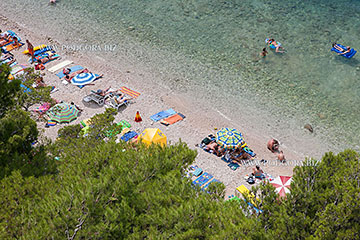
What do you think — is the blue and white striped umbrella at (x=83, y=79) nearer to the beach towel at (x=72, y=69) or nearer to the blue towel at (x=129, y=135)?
the beach towel at (x=72, y=69)

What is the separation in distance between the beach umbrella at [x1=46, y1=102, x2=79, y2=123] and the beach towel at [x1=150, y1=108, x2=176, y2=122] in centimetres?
590

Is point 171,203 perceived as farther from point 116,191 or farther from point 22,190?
point 22,190

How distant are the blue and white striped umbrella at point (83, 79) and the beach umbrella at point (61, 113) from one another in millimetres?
4264

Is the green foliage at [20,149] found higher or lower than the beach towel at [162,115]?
higher

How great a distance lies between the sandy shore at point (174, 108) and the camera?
76.1 ft

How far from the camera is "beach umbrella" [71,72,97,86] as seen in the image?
97.9 feet

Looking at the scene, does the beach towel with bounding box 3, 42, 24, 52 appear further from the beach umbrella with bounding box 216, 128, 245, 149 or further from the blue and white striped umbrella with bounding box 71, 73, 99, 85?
the beach umbrella with bounding box 216, 128, 245, 149

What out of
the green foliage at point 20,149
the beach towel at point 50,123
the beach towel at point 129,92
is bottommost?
the beach towel at point 129,92

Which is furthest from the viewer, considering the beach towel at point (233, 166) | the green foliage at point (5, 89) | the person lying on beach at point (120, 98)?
the person lying on beach at point (120, 98)

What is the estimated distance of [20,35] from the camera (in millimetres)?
37062

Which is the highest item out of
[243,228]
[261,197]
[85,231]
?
[85,231]

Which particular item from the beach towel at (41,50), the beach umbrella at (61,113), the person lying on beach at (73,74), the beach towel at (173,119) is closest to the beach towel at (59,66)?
the person lying on beach at (73,74)

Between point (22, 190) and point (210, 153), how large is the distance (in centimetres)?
1395

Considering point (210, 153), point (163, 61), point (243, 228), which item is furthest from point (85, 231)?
point (163, 61)
